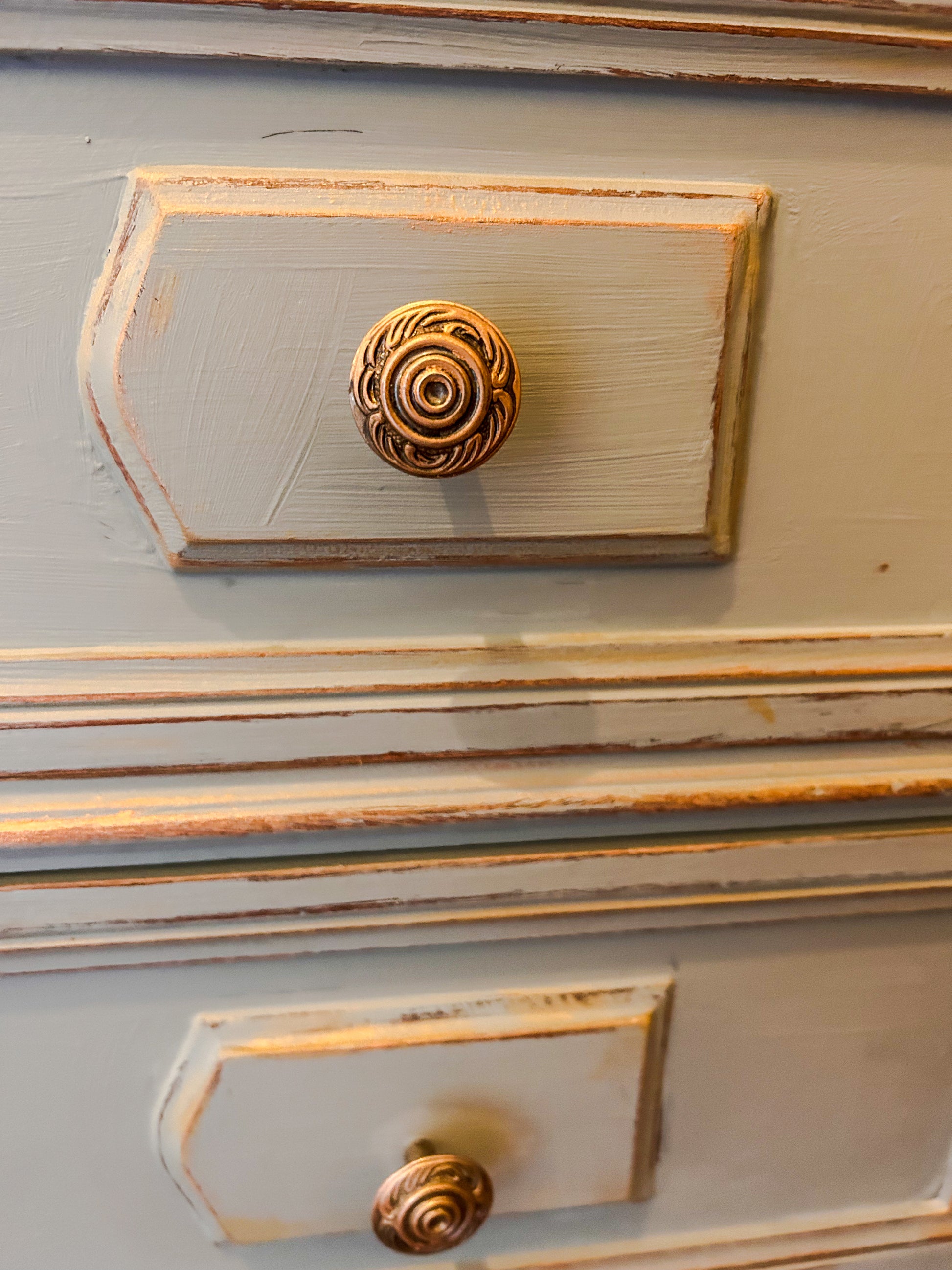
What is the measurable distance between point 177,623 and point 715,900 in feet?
0.61

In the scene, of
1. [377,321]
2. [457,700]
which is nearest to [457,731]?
[457,700]

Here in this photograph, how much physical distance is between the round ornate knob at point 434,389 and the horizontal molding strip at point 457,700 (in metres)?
0.06

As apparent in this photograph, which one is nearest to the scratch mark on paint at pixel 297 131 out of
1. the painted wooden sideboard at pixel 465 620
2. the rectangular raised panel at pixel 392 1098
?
the painted wooden sideboard at pixel 465 620

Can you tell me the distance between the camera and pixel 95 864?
237mm

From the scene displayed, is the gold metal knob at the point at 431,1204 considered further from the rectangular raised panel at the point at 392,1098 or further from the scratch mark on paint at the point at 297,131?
the scratch mark on paint at the point at 297,131

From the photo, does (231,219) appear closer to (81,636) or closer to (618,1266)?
(81,636)

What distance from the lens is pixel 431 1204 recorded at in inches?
9.9

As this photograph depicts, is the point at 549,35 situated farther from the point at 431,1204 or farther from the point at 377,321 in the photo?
the point at 431,1204

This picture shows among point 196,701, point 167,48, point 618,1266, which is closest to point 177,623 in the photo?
point 196,701

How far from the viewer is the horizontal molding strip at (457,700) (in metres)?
0.22

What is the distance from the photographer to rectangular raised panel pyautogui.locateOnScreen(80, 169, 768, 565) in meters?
0.20

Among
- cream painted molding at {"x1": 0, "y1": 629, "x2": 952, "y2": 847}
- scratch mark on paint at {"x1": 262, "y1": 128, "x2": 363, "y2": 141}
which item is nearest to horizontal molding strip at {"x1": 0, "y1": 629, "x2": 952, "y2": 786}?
cream painted molding at {"x1": 0, "y1": 629, "x2": 952, "y2": 847}

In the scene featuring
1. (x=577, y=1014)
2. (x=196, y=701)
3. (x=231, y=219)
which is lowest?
(x=577, y=1014)

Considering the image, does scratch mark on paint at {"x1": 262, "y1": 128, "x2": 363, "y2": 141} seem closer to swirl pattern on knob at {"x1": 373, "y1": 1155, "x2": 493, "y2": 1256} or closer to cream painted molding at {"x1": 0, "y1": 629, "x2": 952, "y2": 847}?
cream painted molding at {"x1": 0, "y1": 629, "x2": 952, "y2": 847}
